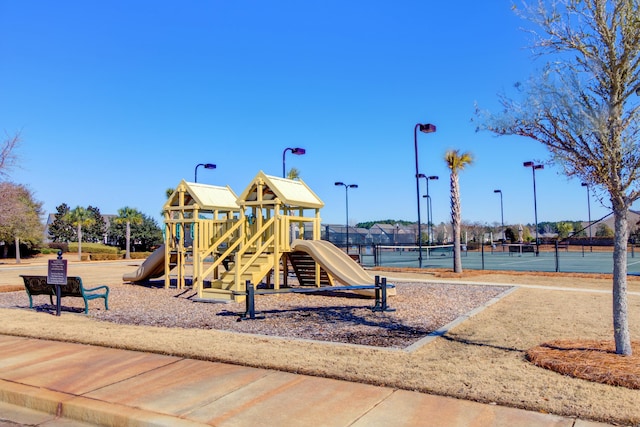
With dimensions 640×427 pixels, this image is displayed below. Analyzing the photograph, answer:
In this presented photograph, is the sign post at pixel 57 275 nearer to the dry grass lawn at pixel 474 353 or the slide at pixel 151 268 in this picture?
the dry grass lawn at pixel 474 353

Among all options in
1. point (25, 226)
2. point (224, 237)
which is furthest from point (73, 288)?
point (25, 226)

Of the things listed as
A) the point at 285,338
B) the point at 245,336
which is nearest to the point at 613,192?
the point at 285,338

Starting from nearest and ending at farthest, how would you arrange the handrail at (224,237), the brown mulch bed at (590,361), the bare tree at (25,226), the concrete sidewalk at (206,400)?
1. the concrete sidewalk at (206,400)
2. the brown mulch bed at (590,361)
3. the handrail at (224,237)
4. the bare tree at (25,226)

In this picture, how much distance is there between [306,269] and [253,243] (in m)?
1.86

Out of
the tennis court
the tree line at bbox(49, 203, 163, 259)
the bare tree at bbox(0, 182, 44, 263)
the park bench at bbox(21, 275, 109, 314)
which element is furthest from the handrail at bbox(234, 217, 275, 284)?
the tree line at bbox(49, 203, 163, 259)

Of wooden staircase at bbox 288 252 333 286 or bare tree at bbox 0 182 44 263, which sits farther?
bare tree at bbox 0 182 44 263

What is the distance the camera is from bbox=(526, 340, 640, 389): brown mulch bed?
5341 mm

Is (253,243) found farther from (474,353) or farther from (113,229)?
(113,229)

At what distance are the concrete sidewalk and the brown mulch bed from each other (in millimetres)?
1278

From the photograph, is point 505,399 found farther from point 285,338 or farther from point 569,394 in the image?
point 285,338

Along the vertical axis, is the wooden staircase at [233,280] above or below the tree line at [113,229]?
below

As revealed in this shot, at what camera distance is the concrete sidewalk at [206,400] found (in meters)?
4.59

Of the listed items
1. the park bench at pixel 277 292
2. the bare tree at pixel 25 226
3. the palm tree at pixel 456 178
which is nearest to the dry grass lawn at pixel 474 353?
the park bench at pixel 277 292

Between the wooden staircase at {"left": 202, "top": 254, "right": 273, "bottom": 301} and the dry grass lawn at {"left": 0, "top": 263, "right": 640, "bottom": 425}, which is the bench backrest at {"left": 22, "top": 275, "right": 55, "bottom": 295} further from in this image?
the wooden staircase at {"left": 202, "top": 254, "right": 273, "bottom": 301}
